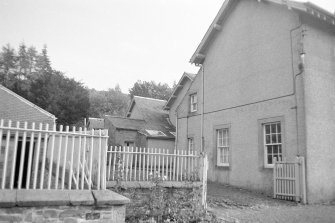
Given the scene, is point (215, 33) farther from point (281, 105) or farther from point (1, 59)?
point (1, 59)

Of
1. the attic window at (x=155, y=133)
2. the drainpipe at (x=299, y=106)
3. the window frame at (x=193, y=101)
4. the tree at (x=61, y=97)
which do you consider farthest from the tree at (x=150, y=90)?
the drainpipe at (x=299, y=106)

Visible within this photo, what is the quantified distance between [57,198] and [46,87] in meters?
37.4

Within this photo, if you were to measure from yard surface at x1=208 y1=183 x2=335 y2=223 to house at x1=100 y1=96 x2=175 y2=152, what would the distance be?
1376cm

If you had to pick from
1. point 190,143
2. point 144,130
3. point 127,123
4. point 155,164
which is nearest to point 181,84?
point 144,130

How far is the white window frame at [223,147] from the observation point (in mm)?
15372

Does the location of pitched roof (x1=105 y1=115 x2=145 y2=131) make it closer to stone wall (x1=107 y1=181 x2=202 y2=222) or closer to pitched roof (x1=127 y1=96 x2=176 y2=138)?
pitched roof (x1=127 y1=96 x2=176 y2=138)

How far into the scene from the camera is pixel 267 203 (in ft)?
34.6

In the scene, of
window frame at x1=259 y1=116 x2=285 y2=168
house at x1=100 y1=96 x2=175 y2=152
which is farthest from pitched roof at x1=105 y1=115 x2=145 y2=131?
window frame at x1=259 y1=116 x2=285 y2=168

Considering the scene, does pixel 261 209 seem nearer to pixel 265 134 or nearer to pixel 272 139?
pixel 272 139

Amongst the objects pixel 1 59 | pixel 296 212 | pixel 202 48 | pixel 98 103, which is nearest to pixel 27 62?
pixel 1 59

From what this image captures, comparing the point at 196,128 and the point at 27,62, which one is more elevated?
the point at 27,62

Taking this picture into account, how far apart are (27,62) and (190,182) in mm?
47754

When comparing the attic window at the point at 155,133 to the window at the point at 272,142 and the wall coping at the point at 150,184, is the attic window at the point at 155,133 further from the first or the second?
the wall coping at the point at 150,184

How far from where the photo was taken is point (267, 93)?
13.3m
